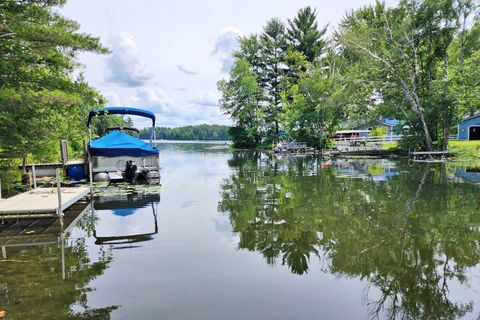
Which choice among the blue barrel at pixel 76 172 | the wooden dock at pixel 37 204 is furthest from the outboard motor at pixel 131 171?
the wooden dock at pixel 37 204

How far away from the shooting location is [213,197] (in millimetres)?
12180

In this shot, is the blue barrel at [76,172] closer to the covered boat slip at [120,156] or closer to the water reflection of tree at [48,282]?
the covered boat slip at [120,156]

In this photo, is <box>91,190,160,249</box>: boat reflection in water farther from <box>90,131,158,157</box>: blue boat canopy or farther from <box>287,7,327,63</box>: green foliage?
<box>287,7,327,63</box>: green foliage

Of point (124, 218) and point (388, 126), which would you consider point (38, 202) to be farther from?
point (388, 126)

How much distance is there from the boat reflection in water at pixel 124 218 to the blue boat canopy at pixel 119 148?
3.53 m

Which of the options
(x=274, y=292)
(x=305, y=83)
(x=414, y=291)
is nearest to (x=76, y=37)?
(x=274, y=292)

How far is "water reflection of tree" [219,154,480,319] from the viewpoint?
4.71 meters

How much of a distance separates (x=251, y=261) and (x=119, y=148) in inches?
455

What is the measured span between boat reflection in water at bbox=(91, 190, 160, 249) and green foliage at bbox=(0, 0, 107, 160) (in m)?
2.66

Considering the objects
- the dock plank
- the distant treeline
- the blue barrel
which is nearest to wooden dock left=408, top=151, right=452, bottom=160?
the blue barrel

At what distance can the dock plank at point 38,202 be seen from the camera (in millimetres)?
7613

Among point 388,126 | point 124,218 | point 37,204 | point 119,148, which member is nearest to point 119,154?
point 119,148

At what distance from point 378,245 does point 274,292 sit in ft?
9.12

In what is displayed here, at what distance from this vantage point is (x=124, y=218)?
903 cm
